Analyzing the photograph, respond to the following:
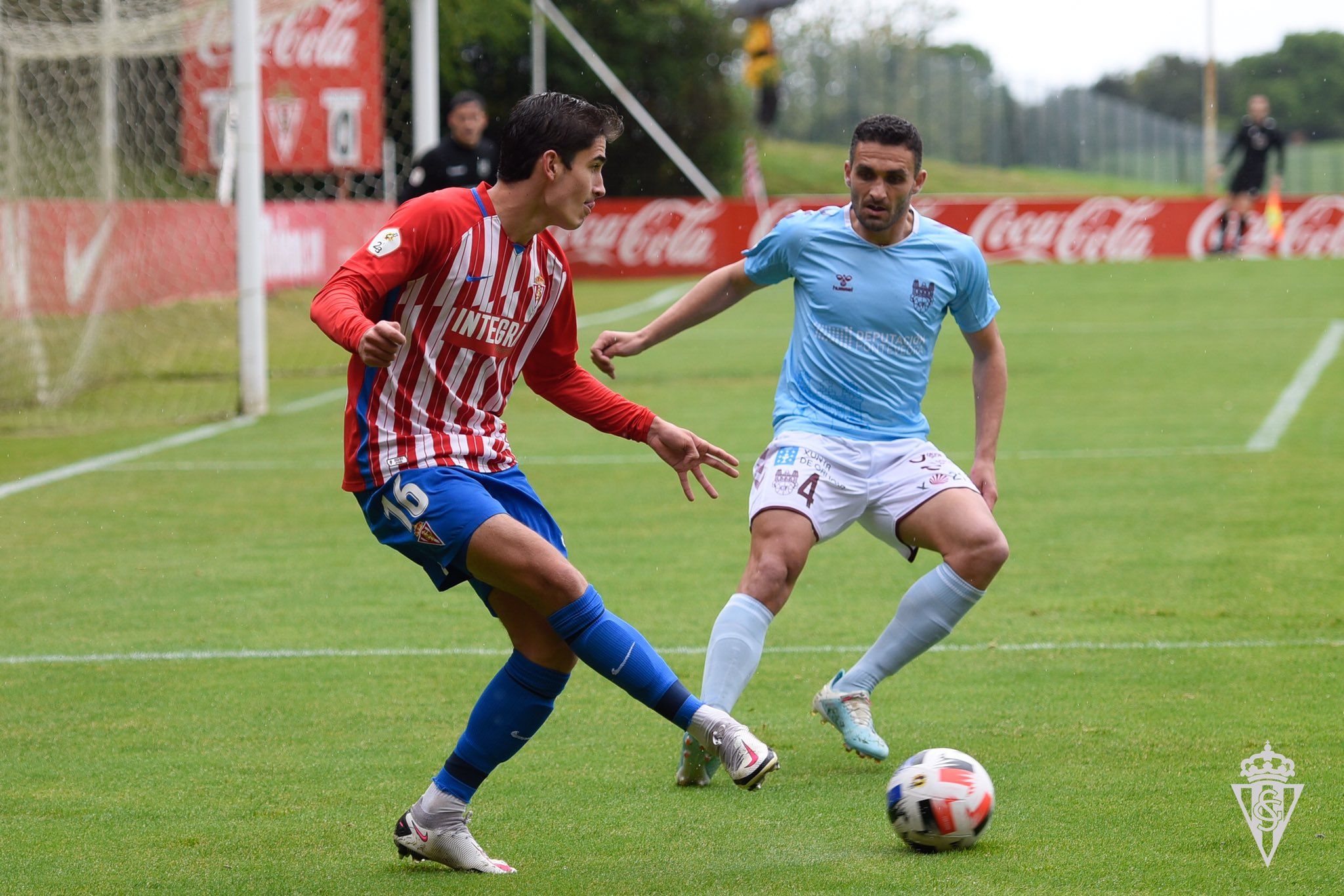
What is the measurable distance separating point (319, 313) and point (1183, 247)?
30273mm

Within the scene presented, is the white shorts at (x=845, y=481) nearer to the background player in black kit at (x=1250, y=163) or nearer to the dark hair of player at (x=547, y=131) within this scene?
the dark hair of player at (x=547, y=131)

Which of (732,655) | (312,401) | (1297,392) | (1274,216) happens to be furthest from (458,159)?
(1274,216)

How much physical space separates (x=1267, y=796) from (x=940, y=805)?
0.95 meters

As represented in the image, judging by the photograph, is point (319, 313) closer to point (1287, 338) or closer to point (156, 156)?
point (156, 156)

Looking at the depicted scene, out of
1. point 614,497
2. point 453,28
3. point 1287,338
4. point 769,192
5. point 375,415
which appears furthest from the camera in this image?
point 769,192

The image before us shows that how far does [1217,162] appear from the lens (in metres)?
47.5

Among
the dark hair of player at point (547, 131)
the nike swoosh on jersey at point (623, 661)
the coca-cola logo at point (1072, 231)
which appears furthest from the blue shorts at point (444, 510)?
the coca-cola logo at point (1072, 231)

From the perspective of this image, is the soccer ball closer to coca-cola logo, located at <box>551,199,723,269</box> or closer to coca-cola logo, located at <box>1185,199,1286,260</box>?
coca-cola logo, located at <box>551,199,723,269</box>

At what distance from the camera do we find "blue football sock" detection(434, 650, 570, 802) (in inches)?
152

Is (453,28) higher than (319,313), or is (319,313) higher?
(453,28)

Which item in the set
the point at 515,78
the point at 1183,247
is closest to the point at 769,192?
the point at 515,78

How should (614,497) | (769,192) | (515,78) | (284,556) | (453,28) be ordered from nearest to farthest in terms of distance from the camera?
(284,556) < (614,497) < (453,28) < (515,78) < (769,192)

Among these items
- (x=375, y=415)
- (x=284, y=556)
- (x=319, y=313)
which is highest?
(x=319, y=313)

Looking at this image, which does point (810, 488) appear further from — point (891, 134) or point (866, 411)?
point (891, 134)
